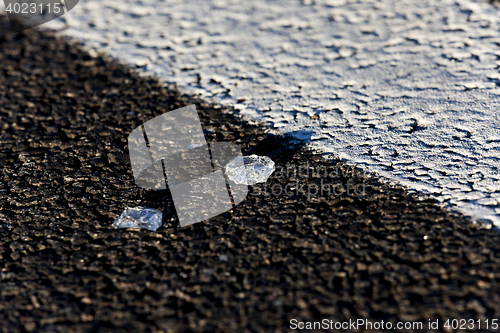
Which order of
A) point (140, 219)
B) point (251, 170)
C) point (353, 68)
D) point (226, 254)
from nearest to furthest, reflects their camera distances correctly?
point (226, 254) < point (140, 219) < point (251, 170) < point (353, 68)

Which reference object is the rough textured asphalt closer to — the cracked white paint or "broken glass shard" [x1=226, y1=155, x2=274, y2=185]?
"broken glass shard" [x1=226, y1=155, x2=274, y2=185]

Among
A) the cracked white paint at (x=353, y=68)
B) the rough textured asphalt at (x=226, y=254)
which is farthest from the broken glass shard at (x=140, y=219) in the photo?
the cracked white paint at (x=353, y=68)

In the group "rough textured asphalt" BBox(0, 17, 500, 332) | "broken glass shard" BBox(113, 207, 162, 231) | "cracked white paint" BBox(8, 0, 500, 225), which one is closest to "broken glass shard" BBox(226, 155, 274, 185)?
Result: "rough textured asphalt" BBox(0, 17, 500, 332)

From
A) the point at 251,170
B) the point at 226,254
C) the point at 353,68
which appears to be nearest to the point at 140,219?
the point at 226,254

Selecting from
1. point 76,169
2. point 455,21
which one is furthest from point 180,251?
point 455,21

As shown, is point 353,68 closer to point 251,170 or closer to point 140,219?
point 251,170

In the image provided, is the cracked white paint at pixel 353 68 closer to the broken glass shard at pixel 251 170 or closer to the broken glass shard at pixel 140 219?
the broken glass shard at pixel 251 170

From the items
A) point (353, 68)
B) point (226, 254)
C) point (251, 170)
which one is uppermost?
point (353, 68)
